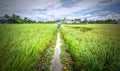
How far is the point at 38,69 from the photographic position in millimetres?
3234

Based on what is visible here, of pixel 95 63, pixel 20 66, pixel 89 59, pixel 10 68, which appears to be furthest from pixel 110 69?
pixel 10 68

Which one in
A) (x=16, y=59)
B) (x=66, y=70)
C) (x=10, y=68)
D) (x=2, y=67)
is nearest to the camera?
(x=2, y=67)

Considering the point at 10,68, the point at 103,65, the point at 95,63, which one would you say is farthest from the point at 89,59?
the point at 10,68

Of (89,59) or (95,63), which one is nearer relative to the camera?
(95,63)

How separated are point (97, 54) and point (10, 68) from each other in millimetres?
2220

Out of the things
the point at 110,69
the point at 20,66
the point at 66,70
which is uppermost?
the point at 20,66

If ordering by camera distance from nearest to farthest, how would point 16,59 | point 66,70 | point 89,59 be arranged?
1. point 16,59
2. point 89,59
3. point 66,70

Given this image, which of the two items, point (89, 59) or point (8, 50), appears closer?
point (8, 50)

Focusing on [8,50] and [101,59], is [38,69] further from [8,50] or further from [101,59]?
[101,59]

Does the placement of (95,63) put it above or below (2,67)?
below

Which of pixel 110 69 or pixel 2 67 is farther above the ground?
pixel 2 67

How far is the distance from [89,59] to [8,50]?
2.11m

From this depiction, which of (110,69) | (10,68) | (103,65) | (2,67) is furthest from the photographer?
(103,65)

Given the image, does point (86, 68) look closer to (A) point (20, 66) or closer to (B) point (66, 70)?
(B) point (66, 70)
